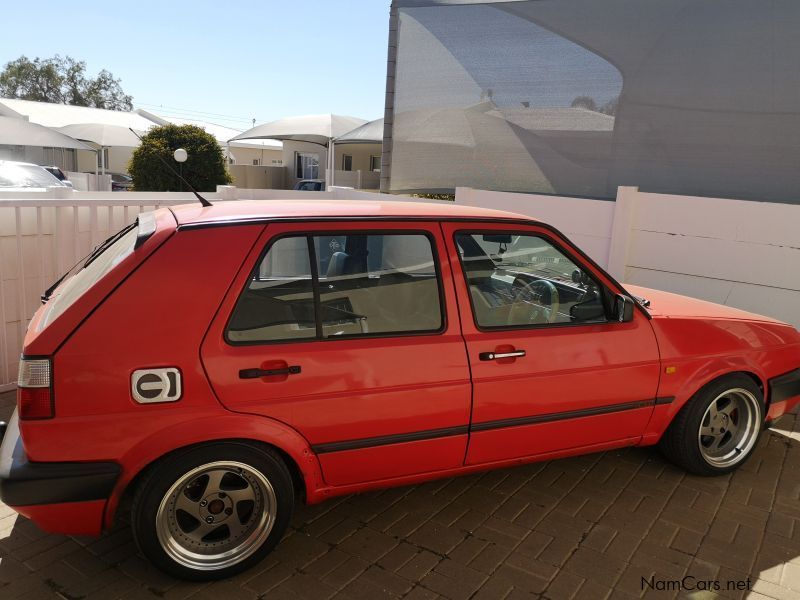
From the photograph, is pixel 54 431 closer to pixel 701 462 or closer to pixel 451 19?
pixel 701 462

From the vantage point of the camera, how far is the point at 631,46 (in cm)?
829

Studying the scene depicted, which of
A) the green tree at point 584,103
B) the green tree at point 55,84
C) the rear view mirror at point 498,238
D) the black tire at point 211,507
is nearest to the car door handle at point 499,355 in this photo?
the rear view mirror at point 498,238

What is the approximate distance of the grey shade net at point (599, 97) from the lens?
24.4 ft

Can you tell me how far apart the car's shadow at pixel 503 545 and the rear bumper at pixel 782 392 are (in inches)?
16.6

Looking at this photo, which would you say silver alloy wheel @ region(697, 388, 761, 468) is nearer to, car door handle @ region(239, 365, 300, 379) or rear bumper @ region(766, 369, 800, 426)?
rear bumper @ region(766, 369, 800, 426)

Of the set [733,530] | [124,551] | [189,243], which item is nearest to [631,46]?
[733,530]

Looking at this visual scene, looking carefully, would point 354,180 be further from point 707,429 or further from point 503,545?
point 503,545

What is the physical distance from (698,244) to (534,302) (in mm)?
4180

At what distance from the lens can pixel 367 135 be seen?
24.7m

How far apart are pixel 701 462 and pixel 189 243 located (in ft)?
10.7

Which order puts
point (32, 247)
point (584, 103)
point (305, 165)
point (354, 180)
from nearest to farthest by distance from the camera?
point (32, 247) < point (584, 103) < point (354, 180) < point (305, 165)

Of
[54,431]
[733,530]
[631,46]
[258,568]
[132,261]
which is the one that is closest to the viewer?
[54,431]

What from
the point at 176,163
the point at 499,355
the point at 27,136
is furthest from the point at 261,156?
the point at 499,355

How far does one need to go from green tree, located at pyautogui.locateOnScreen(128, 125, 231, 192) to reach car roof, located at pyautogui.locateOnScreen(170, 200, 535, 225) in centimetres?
1378
